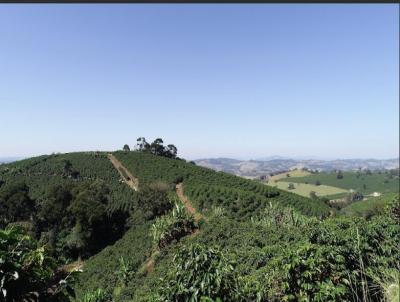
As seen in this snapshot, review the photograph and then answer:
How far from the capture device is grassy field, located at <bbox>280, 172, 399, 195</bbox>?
5846 inches

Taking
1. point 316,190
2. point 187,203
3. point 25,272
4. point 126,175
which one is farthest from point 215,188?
point 316,190

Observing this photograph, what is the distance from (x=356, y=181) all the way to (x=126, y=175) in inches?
5188

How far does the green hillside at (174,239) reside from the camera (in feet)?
18.3

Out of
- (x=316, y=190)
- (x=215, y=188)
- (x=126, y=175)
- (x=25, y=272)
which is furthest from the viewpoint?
(x=316, y=190)

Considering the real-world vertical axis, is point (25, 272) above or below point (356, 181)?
above

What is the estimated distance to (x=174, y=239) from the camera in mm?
28625

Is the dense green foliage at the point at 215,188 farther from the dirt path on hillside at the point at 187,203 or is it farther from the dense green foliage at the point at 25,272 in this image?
the dense green foliage at the point at 25,272

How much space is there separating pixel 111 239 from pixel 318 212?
85.5 feet

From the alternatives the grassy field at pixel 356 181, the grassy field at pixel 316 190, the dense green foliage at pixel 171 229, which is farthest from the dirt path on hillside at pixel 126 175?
the grassy field at pixel 356 181

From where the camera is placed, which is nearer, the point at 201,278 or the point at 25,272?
the point at 25,272

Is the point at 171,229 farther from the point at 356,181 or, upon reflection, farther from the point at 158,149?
the point at 356,181

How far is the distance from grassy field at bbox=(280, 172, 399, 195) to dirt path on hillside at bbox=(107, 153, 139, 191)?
11057cm

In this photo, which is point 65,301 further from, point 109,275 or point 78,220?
point 78,220

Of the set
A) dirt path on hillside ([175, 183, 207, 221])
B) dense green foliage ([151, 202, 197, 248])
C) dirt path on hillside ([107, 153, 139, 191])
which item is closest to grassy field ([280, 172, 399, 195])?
dirt path on hillside ([107, 153, 139, 191])
